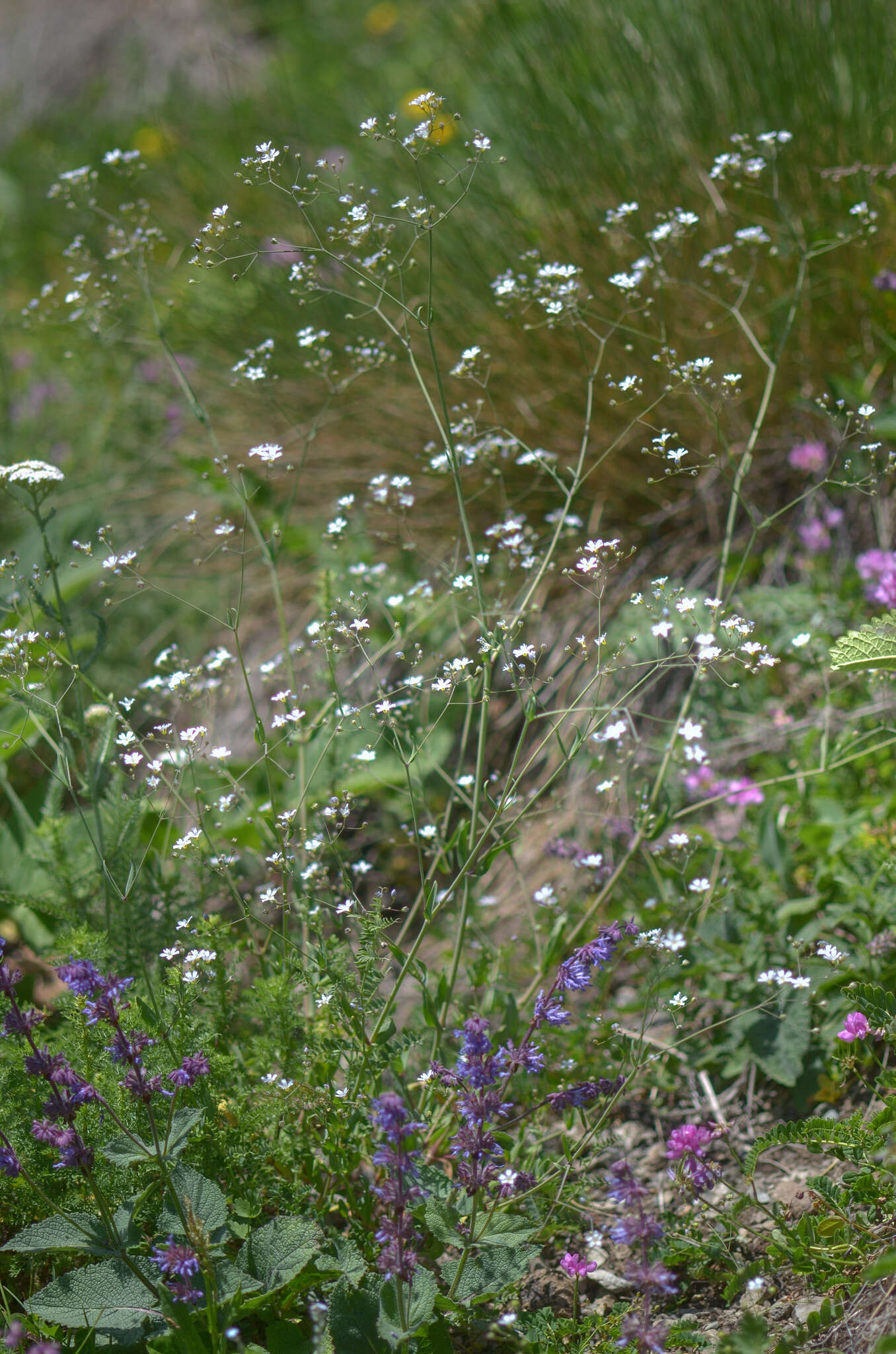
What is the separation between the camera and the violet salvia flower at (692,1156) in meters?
1.31

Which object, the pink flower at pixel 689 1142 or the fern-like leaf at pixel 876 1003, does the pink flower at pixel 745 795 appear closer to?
the fern-like leaf at pixel 876 1003

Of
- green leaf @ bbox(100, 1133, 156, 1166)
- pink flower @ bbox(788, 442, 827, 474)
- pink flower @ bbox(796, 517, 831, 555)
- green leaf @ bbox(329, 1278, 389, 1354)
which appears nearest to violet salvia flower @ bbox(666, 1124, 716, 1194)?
green leaf @ bbox(329, 1278, 389, 1354)

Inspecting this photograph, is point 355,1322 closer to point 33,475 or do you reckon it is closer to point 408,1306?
point 408,1306

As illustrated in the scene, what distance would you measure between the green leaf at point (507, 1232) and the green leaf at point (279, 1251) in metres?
0.20

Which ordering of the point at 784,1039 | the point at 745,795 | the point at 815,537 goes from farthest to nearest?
the point at 815,537
the point at 745,795
the point at 784,1039

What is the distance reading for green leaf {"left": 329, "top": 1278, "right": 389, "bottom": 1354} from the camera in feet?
3.92

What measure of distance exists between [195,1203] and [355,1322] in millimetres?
230

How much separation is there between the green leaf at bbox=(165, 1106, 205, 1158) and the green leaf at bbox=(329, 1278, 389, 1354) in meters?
0.25

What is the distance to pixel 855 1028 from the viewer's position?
146 cm

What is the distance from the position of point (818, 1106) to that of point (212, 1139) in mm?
929

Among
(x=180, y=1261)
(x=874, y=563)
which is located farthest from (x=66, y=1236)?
(x=874, y=563)

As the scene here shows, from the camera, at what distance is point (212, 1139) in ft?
4.67

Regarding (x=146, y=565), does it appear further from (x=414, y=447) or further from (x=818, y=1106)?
(x=818, y=1106)

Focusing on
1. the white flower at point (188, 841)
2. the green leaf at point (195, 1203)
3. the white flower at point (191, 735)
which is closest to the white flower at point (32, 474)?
the white flower at point (191, 735)
